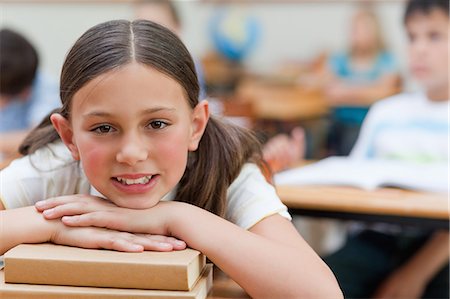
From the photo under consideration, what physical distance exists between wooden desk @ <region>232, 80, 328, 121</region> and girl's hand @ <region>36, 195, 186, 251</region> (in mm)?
3137

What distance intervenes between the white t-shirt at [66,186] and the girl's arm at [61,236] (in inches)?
4.9

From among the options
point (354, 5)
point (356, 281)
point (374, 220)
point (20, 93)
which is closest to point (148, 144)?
point (374, 220)

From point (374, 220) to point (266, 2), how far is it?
4.27 meters

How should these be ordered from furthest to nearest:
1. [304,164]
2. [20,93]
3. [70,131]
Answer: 1. [20,93]
2. [304,164]
3. [70,131]

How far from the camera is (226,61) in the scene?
5.63 m

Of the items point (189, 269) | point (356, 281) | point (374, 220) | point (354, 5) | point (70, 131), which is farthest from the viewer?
point (354, 5)

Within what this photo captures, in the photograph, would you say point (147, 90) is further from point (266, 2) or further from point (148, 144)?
point (266, 2)

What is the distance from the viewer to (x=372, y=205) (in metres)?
1.60

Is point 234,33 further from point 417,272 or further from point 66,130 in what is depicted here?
point 66,130

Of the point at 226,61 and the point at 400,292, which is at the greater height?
the point at 226,61

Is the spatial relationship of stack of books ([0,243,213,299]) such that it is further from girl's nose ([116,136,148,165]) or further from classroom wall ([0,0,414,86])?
classroom wall ([0,0,414,86])

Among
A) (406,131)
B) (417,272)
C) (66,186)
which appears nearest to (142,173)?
(66,186)

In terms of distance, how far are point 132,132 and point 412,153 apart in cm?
152

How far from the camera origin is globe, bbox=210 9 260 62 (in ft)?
18.2
